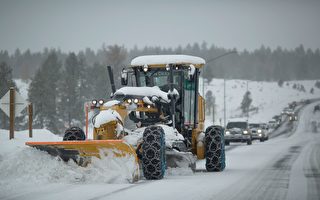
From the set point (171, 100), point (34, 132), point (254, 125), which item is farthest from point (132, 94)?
point (254, 125)

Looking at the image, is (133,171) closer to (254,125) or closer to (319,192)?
(319,192)

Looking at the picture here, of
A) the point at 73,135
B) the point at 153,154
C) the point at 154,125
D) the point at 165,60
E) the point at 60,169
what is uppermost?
the point at 165,60

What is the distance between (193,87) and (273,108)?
11454cm

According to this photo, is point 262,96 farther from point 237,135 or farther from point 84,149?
point 84,149

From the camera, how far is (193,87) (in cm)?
1908

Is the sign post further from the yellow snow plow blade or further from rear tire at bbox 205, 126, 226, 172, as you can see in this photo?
the yellow snow plow blade

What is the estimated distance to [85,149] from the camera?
48.0 ft

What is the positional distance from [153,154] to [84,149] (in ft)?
4.94

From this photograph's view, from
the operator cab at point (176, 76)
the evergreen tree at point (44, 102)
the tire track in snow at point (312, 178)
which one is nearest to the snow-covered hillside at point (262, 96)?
the evergreen tree at point (44, 102)

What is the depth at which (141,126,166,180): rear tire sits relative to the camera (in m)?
14.8

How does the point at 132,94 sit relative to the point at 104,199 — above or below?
above

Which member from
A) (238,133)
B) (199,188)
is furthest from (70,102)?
(199,188)

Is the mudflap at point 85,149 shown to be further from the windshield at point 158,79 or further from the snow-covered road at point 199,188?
the windshield at point 158,79

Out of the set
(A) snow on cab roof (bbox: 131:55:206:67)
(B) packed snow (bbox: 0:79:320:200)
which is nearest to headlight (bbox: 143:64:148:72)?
(A) snow on cab roof (bbox: 131:55:206:67)
